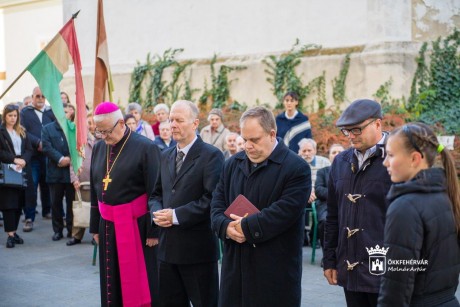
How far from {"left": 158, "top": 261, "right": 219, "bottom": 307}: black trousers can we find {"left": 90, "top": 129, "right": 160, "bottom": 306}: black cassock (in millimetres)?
590

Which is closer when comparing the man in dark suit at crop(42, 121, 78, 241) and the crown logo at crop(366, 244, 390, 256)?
the crown logo at crop(366, 244, 390, 256)

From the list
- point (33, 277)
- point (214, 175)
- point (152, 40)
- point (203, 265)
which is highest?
point (152, 40)

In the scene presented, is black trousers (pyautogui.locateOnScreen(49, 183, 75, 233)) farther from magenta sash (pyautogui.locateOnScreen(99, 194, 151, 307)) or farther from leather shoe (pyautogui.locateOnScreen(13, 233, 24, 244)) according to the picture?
magenta sash (pyautogui.locateOnScreen(99, 194, 151, 307))

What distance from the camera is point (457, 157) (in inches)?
432

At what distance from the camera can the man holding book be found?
458cm

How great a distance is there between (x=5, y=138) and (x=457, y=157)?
23.3 ft

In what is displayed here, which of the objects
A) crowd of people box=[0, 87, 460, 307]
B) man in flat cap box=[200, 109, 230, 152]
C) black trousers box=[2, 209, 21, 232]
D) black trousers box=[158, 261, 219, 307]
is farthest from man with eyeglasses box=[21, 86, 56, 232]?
black trousers box=[158, 261, 219, 307]

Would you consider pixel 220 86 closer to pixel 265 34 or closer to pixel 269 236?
pixel 265 34

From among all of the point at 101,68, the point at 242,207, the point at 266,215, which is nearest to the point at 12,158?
the point at 101,68

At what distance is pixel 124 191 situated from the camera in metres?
5.98

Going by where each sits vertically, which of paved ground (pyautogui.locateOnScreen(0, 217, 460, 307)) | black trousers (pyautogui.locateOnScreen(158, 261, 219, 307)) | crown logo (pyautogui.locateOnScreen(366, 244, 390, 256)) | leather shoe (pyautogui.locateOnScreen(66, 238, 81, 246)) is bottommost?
paved ground (pyautogui.locateOnScreen(0, 217, 460, 307))

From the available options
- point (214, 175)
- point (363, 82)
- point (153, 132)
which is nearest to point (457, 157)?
point (363, 82)

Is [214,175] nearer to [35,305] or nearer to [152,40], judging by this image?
[35,305]

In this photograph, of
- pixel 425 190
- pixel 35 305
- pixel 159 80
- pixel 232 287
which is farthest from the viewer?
pixel 159 80
